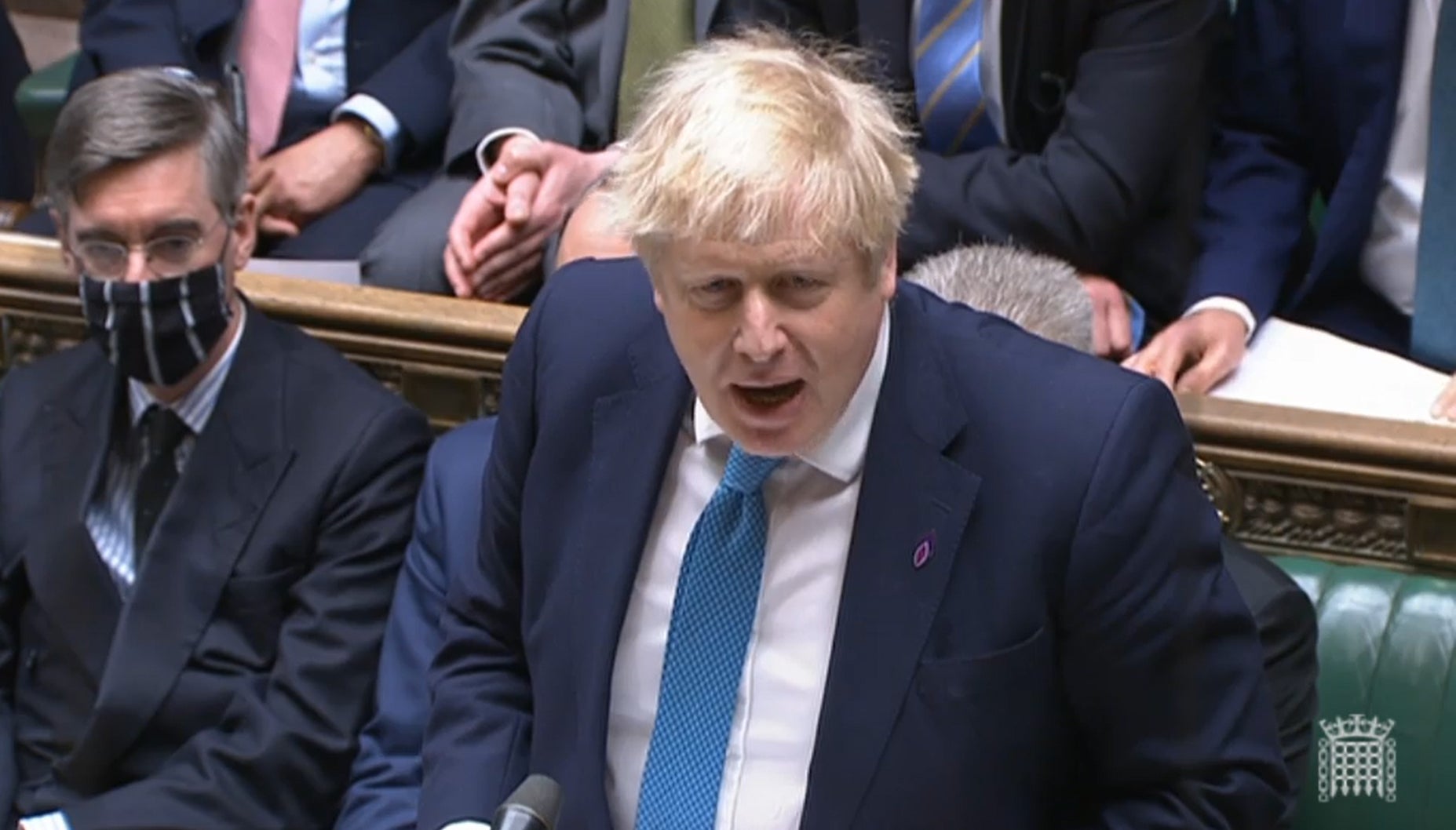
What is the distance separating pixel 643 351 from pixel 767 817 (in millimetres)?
354

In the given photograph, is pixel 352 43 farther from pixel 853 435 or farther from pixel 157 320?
pixel 853 435

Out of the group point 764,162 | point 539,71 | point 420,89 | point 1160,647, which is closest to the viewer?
point 764,162

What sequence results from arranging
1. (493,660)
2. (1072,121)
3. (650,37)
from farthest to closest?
(650,37), (1072,121), (493,660)

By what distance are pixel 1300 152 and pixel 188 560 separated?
52.5 inches

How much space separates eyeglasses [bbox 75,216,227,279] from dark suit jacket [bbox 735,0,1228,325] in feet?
2.54

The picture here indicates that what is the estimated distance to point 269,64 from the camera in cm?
299

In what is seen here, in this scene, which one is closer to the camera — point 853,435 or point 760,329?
point 760,329

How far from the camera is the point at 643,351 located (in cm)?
164

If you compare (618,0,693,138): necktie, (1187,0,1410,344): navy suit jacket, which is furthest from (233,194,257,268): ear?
(1187,0,1410,344): navy suit jacket

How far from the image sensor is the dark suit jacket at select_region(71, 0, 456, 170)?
2.95m

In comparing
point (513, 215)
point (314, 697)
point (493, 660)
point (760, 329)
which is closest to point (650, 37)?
point (513, 215)

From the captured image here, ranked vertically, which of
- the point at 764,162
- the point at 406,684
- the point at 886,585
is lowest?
the point at 406,684

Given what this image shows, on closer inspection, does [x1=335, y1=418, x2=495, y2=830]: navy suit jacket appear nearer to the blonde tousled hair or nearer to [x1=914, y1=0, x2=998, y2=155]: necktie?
[x1=914, y1=0, x2=998, y2=155]: necktie

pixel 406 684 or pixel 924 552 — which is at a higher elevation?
pixel 924 552
